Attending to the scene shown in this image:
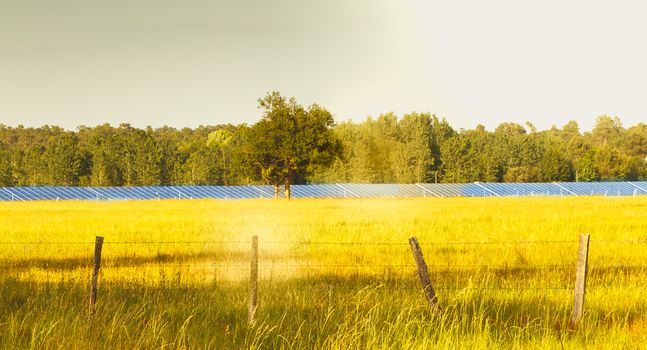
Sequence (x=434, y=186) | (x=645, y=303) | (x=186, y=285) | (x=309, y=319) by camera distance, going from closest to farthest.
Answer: (x=309, y=319), (x=645, y=303), (x=186, y=285), (x=434, y=186)

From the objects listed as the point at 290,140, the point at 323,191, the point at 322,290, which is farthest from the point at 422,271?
the point at 323,191

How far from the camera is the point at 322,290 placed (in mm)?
13328

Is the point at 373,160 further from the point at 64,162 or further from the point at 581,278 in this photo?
the point at 581,278

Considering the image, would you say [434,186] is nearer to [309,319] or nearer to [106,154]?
[106,154]

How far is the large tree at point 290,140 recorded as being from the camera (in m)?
73.6

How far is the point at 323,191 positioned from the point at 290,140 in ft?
91.2

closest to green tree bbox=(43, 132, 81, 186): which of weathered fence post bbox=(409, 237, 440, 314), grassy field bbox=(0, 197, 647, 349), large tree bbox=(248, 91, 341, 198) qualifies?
large tree bbox=(248, 91, 341, 198)

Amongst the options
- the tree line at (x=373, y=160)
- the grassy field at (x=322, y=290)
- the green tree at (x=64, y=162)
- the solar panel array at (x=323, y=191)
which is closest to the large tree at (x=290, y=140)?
the solar panel array at (x=323, y=191)

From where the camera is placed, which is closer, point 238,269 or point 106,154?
point 238,269

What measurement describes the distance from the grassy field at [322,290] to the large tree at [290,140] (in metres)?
42.8

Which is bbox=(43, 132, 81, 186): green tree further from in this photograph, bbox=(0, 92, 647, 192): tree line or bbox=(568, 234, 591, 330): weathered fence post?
bbox=(568, 234, 591, 330): weathered fence post

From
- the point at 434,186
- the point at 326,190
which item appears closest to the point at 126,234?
the point at 326,190

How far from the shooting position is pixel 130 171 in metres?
122

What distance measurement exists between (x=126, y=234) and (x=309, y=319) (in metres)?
19.6
